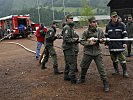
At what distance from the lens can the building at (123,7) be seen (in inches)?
776

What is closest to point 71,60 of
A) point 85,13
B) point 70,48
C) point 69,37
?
point 70,48

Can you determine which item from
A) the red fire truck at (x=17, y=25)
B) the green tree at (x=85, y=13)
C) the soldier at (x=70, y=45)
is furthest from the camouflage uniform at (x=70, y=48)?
the green tree at (x=85, y=13)

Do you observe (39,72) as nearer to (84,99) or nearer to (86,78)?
(86,78)

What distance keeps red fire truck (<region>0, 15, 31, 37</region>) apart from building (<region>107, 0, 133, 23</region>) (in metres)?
12.8

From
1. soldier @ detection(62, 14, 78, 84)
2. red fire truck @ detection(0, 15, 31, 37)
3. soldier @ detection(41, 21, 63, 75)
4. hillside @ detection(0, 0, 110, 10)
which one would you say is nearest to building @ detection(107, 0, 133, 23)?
soldier @ detection(41, 21, 63, 75)

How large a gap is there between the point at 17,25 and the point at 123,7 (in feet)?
47.1

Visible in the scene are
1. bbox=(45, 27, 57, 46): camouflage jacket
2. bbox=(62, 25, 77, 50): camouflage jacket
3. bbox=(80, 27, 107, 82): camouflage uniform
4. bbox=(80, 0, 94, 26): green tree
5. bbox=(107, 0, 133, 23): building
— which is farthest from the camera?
bbox=(80, 0, 94, 26): green tree

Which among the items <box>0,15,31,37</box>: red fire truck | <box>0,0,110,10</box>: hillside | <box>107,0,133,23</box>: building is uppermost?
<box>0,0,110,10</box>: hillside

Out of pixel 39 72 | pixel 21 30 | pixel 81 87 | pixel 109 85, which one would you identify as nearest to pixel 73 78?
pixel 81 87

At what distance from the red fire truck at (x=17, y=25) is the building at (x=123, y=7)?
41.9ft

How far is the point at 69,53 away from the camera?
8391 millimetres

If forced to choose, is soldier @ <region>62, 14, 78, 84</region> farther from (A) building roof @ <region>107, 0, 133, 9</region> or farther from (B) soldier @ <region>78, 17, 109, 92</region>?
(A) building roof @ <region>107, 0, 133, 9</region>

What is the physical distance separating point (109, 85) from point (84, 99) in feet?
4.40

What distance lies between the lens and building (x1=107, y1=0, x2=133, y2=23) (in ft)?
64.6
